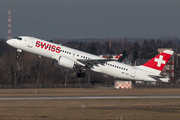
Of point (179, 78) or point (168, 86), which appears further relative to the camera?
point (179, 78)

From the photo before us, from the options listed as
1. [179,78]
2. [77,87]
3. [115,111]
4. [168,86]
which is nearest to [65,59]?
[115,111]

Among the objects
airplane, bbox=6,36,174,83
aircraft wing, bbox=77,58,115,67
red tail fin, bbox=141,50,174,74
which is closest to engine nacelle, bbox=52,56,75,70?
airplane, bbox=6,36,174,83

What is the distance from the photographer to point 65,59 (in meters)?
43.5

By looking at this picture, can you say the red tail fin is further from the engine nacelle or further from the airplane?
the engine nacelle

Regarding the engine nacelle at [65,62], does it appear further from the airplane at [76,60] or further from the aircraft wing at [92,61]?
the aircraft wing at [92,61]

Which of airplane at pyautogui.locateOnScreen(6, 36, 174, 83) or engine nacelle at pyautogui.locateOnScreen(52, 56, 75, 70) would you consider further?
airplane at pyautogui.locateOnScreen(6, 36, 174, 83)

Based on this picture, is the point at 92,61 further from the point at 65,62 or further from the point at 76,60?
the point at 65,62

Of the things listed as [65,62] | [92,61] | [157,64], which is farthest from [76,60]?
[157,64]

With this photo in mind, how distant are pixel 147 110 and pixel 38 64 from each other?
56.1m

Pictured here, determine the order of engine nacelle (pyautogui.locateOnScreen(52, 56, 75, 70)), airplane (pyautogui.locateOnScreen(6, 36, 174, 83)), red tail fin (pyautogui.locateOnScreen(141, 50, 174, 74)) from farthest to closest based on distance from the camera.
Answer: red tail fin (pyautogui.locateOnScreen(141, 50, 174, 74))
airplane (pyautogui.locateOnScreen(6, 36, 174, 83))
engine nacelle (pyautogui.locateOnScreen(52, 56, 75, 70))

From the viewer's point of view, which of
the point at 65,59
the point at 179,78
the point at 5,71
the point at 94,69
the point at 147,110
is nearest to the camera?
the point at 147,110

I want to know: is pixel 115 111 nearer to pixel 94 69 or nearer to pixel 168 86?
pixel 94 69

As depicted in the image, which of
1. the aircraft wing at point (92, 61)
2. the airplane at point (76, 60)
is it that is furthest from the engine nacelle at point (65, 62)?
the aircraft wing at point (92, 61)

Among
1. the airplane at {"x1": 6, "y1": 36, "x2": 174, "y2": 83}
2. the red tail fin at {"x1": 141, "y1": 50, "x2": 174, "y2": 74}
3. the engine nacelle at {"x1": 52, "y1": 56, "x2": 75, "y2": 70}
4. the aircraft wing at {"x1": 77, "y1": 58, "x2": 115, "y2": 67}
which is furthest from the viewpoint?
the red tail fin at {"x1": 141, "y1": 50, "x2": 174, "y2": 74}
